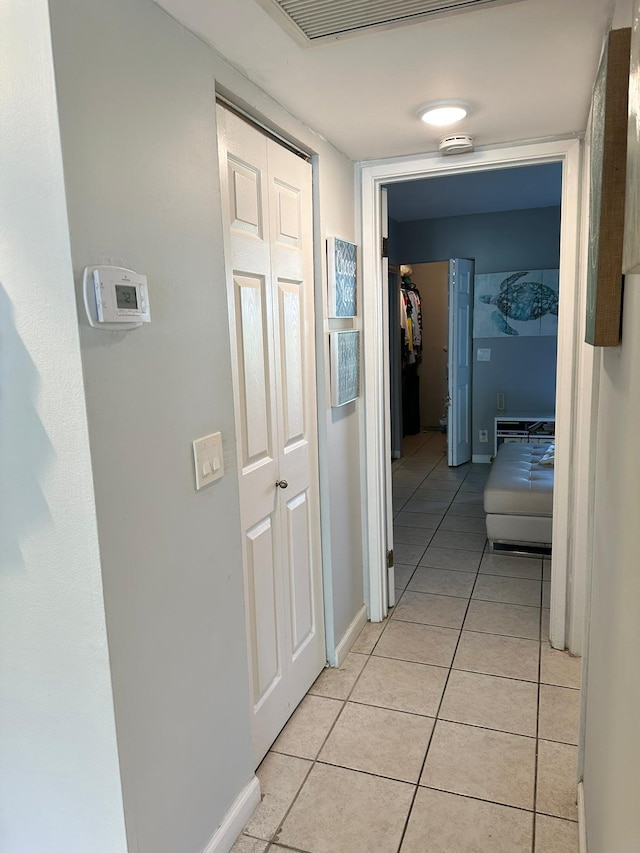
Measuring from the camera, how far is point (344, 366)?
2.55 m

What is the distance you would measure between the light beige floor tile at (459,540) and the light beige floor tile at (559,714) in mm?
1497

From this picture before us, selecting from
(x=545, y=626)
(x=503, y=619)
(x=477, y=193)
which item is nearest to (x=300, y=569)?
(x=503, y=619)

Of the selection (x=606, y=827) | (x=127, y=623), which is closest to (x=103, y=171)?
(x=127, y=623)

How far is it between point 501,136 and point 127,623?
2.23 meters

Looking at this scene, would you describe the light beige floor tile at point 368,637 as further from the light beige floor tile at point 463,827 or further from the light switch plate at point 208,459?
the light switch plate at point 208,459

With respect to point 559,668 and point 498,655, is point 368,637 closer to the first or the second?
point 498,655

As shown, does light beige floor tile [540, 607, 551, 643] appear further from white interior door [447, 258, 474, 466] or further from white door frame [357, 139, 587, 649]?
white interior door [447, 258, 474, 466]

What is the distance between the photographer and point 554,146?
96.9 inches

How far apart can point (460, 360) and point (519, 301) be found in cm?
82

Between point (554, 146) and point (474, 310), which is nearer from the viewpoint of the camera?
point (554, 146)

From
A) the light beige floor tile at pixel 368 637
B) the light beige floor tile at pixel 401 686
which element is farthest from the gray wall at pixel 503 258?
the light beige floor tile at pixel 401 686

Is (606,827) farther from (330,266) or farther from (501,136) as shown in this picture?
(501,136)

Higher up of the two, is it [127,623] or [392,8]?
[392,8]

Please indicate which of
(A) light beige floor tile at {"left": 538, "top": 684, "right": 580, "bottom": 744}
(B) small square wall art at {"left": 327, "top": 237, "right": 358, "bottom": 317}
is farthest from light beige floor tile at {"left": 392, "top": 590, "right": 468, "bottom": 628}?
(B) small square wall art at {"left": 327, "top": 237, "right": 358, "bottom": 317}
